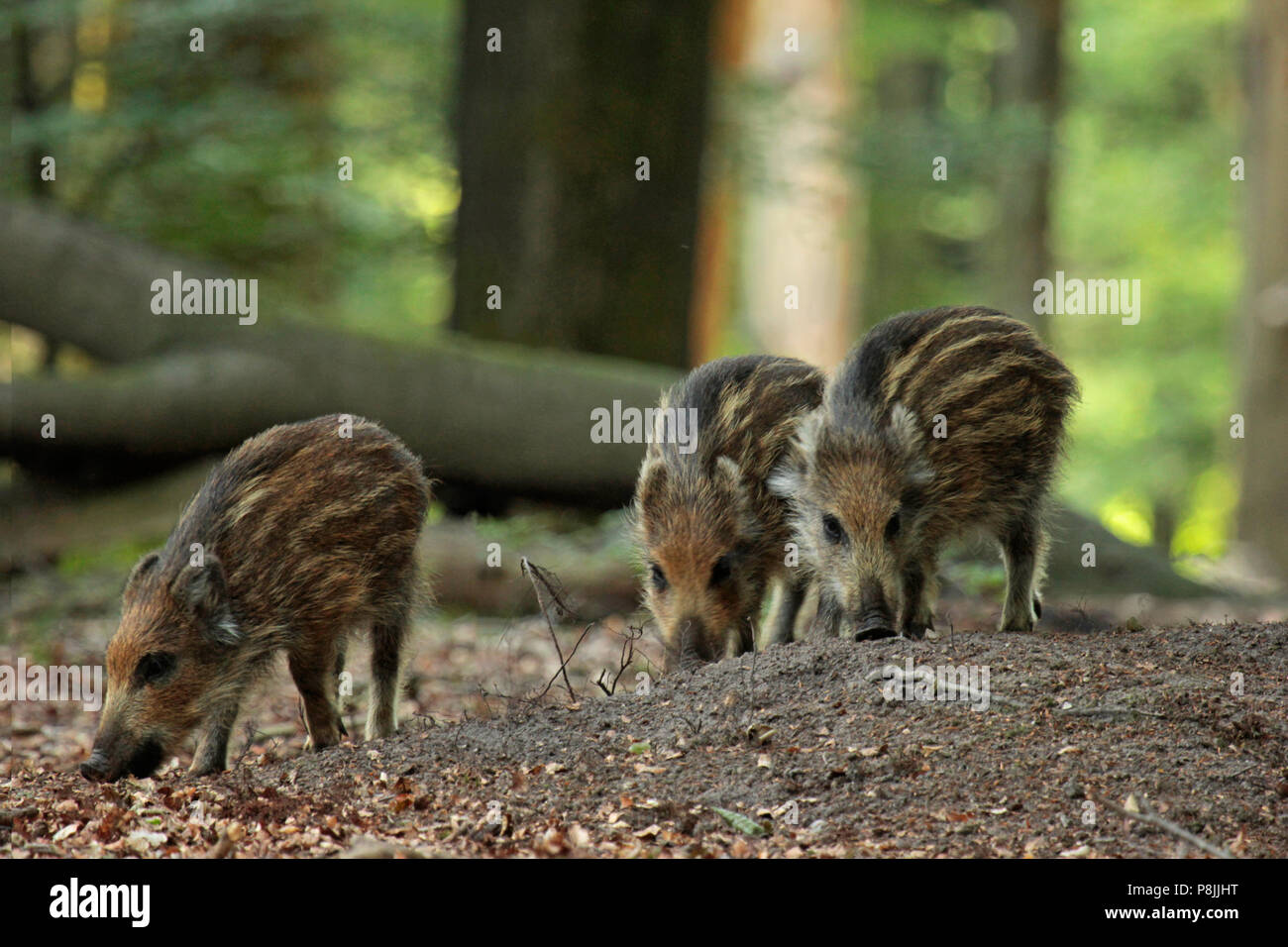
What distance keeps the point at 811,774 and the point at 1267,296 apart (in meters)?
11.9

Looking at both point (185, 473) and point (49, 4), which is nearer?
point (185, 473)

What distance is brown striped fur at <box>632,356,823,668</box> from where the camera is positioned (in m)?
6.04

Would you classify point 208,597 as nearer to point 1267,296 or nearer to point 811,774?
point 811,774

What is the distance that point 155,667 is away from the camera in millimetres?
5539

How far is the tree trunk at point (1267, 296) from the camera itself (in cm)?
1466

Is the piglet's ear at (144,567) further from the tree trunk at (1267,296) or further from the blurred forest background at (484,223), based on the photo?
the tree trunk at (1267,296)

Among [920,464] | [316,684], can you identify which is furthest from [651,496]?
[316,684]

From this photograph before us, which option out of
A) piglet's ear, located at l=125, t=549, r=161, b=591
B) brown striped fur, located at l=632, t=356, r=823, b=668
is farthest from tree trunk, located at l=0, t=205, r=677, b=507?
piglet's ear, located at l=125, t=549, r=161, b=591

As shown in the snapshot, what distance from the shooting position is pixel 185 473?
10477mm

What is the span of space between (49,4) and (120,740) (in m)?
8.40
